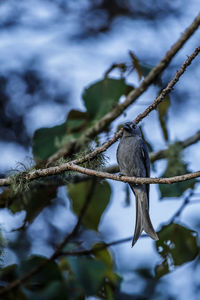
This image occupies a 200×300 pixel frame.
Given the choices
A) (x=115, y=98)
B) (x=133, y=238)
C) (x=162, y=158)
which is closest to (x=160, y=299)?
(x=162, y=158)

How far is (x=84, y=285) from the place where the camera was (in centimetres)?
293

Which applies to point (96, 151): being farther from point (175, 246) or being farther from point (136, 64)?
point (136, 64)

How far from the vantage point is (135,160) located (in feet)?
14.1

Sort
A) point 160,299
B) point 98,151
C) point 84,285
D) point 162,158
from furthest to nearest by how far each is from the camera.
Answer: point 160,299
point 162,158
point 98,151
point 84,285

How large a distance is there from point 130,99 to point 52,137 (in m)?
0.91

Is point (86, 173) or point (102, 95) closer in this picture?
point (86, 173)

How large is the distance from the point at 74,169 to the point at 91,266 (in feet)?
2.26

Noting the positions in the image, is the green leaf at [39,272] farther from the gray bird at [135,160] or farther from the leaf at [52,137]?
the leaf at [52,137]

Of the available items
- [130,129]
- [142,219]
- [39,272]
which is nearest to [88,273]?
[39,272]

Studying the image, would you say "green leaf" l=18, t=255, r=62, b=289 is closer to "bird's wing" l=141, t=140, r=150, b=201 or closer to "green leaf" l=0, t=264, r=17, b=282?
"green leaf" l=0, t=264, r=17, b=282

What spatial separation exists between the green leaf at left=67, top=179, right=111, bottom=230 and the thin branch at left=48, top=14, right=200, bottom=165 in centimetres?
43

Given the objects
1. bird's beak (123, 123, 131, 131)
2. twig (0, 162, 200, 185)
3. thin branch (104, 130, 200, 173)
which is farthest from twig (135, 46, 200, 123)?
thin branch (104, 130, 200, 173)

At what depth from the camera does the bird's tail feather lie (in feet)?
12.8

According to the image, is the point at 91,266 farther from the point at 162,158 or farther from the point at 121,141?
the point at 162,158
